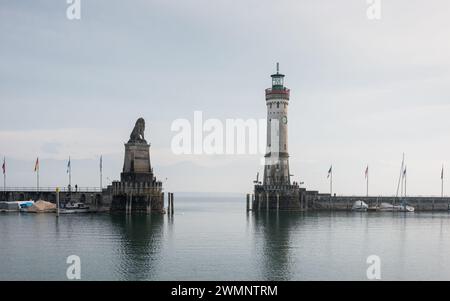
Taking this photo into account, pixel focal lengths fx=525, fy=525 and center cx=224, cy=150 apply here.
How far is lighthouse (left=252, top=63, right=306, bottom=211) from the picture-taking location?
130625mm

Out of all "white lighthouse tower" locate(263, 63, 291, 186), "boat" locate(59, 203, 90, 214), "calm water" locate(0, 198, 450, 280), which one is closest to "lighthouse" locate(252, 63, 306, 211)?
"white lighthouse tower" locate(263, 63, 291, 186)

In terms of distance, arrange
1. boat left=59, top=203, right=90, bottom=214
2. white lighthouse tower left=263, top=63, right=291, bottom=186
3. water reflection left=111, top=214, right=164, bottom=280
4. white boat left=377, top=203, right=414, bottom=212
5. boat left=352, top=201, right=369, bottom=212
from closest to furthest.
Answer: water reflection left=111, top=214, right=164, bottom=280 < boat left=59, top=203, right=90, bottom=214 < white lighthouse tower left=263, top=63, right=291, bottom=186 < boat left=352, top=201, right=369, bottom=212 < white boat left=377, top=203, right=414, bottom=212

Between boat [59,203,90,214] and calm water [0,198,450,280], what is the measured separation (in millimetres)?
14818

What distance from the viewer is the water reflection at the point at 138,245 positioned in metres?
52.3

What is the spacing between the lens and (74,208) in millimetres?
123438

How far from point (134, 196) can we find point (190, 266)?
64743 millimetres

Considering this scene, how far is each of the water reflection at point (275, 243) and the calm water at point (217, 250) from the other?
114 millimetres

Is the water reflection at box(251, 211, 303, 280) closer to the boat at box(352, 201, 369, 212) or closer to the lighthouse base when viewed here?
the lighthouse base

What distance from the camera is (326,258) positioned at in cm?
6166

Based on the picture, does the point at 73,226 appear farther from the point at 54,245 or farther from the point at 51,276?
the point at 51,276

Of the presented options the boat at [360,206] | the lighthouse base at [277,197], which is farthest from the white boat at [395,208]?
the lighthouse base at [277,197]

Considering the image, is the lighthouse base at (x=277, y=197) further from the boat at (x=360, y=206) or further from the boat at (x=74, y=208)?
the boat at (x=74, y=208)

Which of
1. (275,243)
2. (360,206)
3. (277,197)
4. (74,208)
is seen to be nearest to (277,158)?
(277,197)

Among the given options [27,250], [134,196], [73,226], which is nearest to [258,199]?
[134,196]
